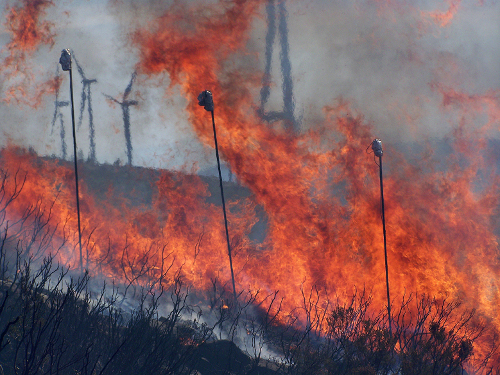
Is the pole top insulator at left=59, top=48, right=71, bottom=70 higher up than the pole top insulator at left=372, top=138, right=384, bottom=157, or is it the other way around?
the pole top insulator at left=59, top=48, right=71, bottom=70

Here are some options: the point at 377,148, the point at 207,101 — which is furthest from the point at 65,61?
the point at 377,148

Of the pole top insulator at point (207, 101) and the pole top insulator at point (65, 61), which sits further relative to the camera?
the pole top insulator at point (65, 61)

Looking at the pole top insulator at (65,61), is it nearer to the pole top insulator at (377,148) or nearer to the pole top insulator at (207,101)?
the pole top insulator at (207,101)

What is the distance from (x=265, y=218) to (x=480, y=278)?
752 inches

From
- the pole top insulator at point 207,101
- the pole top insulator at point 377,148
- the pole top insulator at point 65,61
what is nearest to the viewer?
the pole top insulator at point 377,148

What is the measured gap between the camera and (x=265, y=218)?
43.1m

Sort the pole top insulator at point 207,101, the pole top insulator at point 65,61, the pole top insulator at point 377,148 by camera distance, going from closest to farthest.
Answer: the pole top insulator at point 377,148
the pole top insulator at point 207,101
the pole top insulator at point 65,61

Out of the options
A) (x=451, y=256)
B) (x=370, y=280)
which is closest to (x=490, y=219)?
(x=451, y=256)

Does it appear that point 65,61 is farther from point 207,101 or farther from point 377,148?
point 377,148

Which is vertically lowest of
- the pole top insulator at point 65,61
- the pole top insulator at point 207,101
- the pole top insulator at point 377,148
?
the pole top insulator at point 377,148

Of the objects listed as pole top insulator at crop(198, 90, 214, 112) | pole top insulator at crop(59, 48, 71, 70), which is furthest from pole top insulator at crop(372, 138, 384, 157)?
pole top insulator at crop(59, 48, 71, 70)

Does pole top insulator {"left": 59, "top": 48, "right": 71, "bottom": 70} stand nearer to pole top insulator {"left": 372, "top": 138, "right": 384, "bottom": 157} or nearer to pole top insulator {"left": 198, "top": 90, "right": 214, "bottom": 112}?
pole top insulator {"left": 198, "top": 90, "right": 214, "bottom": 112}

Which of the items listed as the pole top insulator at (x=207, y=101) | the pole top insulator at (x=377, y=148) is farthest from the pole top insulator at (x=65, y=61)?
the pole top insulator at (x=377, y=148)

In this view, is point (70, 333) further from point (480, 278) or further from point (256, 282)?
point (480, 278)
